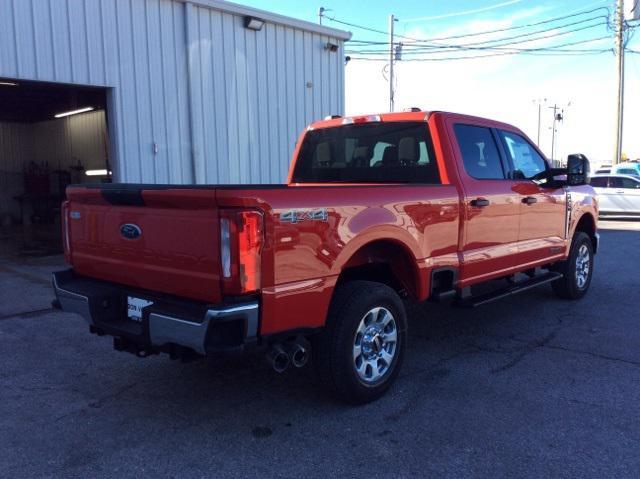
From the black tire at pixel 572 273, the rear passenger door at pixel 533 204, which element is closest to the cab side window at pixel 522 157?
the rear passenger door at pixel 533 204

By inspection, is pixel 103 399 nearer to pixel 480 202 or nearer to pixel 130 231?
pixel 130 231

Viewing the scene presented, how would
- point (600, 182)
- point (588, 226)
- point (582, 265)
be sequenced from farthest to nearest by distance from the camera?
point (600, 182)
point (588, 226)
point (582, 265)

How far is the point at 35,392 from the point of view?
4242 millimetres

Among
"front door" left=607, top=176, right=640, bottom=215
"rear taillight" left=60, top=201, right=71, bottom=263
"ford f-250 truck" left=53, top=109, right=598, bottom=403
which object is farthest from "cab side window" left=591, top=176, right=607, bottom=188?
"rear taillight" left=60, top=201, right=71, bottom=263

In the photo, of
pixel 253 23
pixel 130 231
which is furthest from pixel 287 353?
pixel 253 23

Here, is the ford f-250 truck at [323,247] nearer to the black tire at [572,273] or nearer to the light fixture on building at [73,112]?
the black tire at [572,273]

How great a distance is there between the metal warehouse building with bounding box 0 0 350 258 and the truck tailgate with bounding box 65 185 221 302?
19.4ft

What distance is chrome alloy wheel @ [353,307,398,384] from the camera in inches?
153

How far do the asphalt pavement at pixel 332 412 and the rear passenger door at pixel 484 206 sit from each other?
0.79m

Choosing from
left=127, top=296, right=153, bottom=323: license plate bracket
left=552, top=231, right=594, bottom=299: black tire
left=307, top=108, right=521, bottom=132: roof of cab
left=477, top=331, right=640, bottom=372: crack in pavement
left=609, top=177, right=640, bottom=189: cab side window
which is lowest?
left=477, top=331, right=640, bottom=372: crack in pavement

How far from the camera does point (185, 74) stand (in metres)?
10.7

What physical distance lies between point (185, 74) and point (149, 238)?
803cm

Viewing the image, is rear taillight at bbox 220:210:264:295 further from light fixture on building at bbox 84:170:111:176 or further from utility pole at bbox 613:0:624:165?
utility pole at bbox 613:0:624:165

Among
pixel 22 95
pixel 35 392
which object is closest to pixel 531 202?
pixel 35 392
